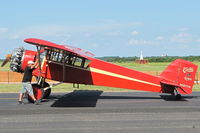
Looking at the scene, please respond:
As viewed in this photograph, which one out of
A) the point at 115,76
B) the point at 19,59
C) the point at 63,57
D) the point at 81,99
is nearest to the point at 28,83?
the point at 19,59

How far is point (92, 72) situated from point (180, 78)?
370 centimetres

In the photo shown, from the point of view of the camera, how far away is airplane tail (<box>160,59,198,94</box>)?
1220cm

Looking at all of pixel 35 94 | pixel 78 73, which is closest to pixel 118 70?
pixel 78 73

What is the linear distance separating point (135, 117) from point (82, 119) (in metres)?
1.56

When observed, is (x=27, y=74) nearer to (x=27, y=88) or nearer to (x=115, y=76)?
(x=27, y=88)

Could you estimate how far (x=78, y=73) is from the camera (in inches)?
492

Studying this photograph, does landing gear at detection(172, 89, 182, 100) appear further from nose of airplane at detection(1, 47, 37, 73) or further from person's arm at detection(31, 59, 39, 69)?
nose of airplane at detection(1, 47, 37, 73)

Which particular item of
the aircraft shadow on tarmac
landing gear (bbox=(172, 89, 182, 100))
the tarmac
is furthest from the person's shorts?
landing gear (bbox=(172, 89, 182, 100))

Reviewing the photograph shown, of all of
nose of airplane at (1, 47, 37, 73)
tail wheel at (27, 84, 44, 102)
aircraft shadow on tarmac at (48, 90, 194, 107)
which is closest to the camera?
aircraft shadow on tarmac at (48, 90, 194, 107)

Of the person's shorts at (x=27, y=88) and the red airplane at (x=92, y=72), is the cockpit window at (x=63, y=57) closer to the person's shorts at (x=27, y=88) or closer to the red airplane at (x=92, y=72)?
the red airplane at (x=92, y=72)

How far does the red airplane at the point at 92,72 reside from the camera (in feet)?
40.1

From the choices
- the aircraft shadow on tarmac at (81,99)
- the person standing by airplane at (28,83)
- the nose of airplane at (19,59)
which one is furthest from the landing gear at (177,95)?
the nose of airplane at (19,59)

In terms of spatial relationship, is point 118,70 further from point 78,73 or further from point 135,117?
point 135,117

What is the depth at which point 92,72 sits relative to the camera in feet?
41.2
